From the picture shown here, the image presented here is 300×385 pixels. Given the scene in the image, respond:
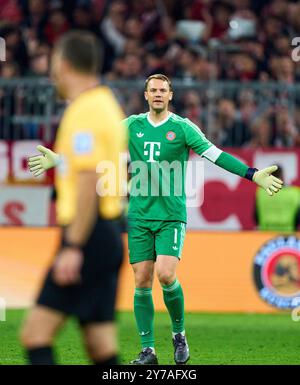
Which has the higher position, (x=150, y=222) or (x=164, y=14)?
(x=164, y=14)

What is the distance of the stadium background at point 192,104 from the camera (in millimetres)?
15383

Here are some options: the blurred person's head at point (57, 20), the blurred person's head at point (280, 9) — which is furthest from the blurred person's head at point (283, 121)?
the blurred person's head at point (57, 20)

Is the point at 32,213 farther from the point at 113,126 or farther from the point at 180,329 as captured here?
the point at 113,126

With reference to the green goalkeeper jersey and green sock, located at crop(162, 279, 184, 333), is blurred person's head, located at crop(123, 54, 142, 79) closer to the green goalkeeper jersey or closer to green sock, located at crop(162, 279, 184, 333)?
the green goalkeeper jersey

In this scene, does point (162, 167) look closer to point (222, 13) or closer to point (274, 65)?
point (274, 65)

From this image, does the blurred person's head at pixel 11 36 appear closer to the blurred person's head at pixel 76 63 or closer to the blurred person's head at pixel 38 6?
the blurred person's head at pixel 38 6

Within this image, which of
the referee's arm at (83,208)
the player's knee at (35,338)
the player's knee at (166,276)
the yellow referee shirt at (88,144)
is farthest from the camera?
the player's knee at (166,276)

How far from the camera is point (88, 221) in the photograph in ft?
19.8

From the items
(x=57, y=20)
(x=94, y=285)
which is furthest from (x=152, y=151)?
(x=57, y=20)

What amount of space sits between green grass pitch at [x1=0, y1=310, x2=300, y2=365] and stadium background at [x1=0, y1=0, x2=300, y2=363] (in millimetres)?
438

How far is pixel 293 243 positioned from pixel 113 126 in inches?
368

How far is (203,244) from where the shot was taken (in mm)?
15523

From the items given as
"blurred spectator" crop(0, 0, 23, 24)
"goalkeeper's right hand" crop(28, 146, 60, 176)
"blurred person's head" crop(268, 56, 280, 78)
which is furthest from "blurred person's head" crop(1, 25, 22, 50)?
"goalkeeper's right hand" crop(28, 146, 60, 176)
